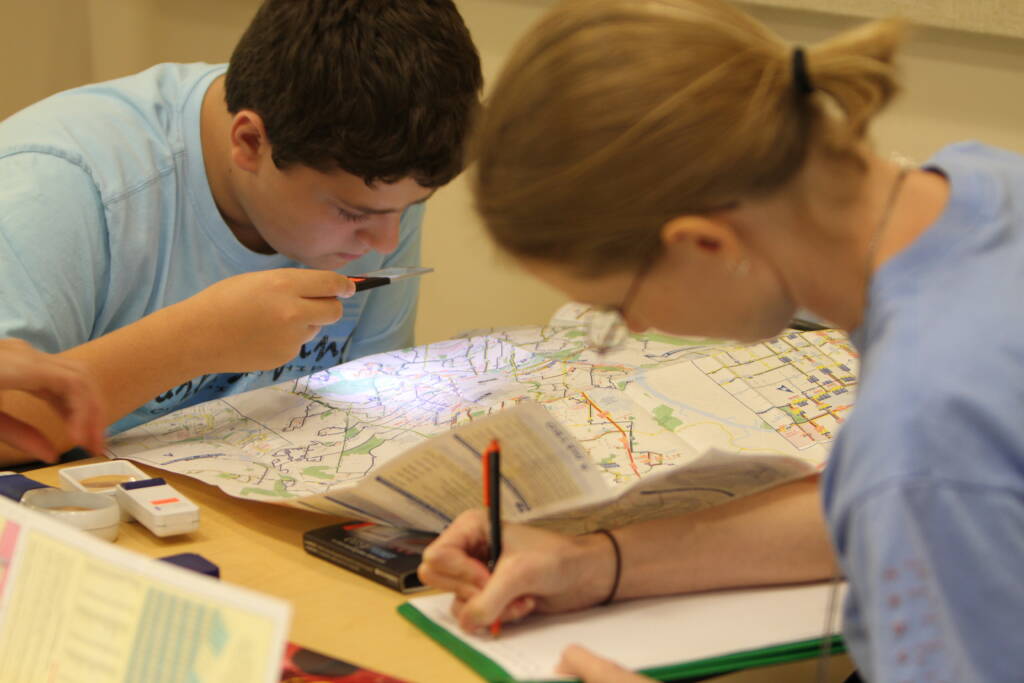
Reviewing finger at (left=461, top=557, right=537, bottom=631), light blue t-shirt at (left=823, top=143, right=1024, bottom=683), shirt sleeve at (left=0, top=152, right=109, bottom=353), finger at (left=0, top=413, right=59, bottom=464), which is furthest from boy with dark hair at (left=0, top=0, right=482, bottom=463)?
light blue t-shirt at (left=823, top=143, right=1024, bottom=683)

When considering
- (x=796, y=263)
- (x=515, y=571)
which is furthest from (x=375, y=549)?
(x=796, y=263)

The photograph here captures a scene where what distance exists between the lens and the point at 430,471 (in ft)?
2.46

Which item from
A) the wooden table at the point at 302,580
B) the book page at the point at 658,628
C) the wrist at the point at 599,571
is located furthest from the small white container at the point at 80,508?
the wrist at the point at 599,571

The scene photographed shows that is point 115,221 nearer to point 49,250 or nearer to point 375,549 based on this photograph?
point 49,250

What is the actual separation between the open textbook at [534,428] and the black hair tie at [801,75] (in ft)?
0.80

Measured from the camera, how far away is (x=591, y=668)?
1.91 ft

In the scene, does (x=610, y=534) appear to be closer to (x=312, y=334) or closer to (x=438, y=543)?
(x=438, y=543)

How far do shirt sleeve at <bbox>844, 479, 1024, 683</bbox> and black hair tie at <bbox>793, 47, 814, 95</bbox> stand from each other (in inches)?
9.5

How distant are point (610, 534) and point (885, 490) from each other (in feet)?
0.88

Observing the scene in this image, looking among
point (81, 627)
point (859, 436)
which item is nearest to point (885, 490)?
point (859, 436)

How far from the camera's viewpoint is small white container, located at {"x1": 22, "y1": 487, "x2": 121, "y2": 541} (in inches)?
30.6

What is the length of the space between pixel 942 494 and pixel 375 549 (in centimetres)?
43

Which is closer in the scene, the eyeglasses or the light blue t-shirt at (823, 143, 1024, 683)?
the light blue t-shirt at (823, 143, 1024, 683)

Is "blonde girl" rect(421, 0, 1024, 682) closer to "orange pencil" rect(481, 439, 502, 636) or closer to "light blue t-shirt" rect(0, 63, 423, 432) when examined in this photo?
"orange pencil" rect(481, 439, 502, 636)
